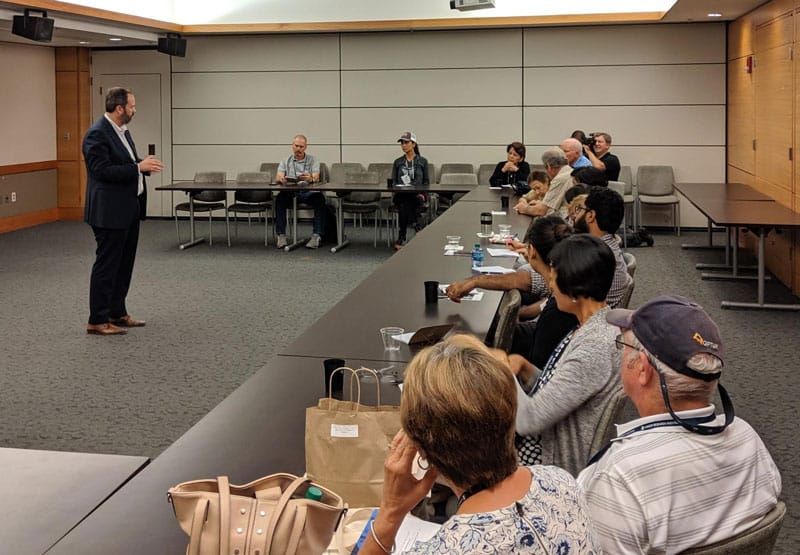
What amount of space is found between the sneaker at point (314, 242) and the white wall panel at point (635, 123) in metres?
3.50

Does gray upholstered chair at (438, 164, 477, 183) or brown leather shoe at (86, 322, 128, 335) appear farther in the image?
gray upholstered chair at (438, 164, 477, 183)

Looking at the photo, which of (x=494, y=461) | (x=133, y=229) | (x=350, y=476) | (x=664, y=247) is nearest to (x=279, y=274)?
(x=133, y=229)

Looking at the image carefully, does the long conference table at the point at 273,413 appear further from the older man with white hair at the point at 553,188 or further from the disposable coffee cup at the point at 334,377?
the older man with white hair at the point at 553,188

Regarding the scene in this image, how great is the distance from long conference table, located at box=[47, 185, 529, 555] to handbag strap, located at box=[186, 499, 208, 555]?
0.66ft

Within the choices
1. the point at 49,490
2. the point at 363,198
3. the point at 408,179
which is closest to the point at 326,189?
the point at 363,198

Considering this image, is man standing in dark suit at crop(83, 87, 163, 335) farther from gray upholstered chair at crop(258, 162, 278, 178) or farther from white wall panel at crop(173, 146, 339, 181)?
white wall panel at crop(173, 146, 339, 181)

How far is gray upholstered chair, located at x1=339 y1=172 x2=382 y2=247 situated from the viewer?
11.8 metres

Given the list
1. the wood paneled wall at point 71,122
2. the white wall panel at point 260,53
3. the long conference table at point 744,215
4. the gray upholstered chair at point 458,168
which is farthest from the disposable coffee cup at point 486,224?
the wood paneled wall at point 71,122

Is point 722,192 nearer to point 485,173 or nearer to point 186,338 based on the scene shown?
point 485,173

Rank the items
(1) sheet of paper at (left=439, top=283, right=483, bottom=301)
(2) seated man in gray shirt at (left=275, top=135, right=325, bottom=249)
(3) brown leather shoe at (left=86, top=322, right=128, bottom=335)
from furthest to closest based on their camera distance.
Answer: (2) seated man in gray shirt at (left=275, top=135, right=325, bottom=249) < (3) brown leather shoe at (left=86, top=322, right=128, bottom=335) < (1) sheet of paper at (left=439, top=283, right=483, bottom=301)

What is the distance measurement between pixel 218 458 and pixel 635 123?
11214 mm

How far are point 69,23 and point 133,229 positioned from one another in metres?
4.84

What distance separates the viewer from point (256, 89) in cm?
1353

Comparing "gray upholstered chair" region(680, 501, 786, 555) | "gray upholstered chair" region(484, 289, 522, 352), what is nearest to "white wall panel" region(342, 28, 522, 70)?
"gray upholstered chair" region(484, 289, 522, 352)
